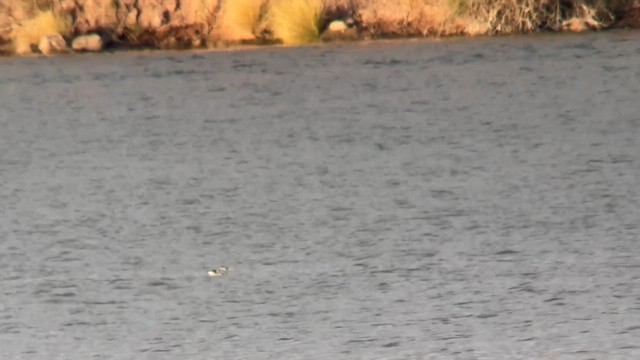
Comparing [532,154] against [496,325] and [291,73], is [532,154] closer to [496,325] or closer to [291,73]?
[496,325]

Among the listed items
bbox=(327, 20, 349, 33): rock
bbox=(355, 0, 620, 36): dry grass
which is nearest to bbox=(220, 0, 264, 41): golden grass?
bbox=(327, 20, 349, 33): rock

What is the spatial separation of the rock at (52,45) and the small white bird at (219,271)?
1221 cm

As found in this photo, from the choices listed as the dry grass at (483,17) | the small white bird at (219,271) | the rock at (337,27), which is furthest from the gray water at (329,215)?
the rock at (337,27)

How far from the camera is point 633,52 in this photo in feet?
47.9

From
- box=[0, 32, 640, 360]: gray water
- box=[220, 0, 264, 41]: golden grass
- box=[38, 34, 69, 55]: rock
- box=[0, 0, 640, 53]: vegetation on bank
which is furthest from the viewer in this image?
box=[220, 0, 264, 41]: golden grass

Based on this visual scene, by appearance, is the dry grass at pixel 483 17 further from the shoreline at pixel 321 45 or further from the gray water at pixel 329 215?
the gray water at pixel 329 215

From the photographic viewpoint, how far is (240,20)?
65.2 ft

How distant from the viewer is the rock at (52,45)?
741 inches

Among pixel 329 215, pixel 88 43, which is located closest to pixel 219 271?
pixel 329 215

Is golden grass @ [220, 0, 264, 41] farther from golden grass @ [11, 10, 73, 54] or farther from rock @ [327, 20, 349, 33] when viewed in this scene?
golden grass @ [11, 10, 73, 54]

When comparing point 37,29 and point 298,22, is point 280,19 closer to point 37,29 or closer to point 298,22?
point 298,22

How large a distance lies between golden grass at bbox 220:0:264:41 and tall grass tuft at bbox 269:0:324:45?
1.17ft

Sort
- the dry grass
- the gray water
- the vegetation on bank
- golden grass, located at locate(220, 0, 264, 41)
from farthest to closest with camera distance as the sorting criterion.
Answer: golden grass, located at locate(220, 0, 264, 41), the vegetation on bank, the dry grass, the gray water

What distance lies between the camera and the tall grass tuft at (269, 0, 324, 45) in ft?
61.4
